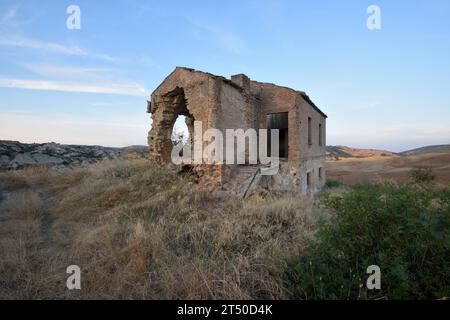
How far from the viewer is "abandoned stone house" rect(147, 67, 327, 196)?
8469 mm

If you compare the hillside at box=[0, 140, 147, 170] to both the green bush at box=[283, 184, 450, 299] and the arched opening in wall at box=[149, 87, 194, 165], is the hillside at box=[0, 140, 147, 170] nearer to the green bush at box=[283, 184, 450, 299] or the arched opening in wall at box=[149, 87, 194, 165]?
the arched opening in wall at box=[149, 87, 194, 165]

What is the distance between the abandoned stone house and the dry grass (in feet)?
6.74

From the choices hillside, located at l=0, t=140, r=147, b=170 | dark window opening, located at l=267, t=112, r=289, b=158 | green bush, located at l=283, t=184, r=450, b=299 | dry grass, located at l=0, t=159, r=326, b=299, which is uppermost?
dark window opening, located at l=267, t=112, r=289, b=158

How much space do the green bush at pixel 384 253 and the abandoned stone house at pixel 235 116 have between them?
17.8 feet

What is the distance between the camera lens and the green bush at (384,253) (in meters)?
2.41

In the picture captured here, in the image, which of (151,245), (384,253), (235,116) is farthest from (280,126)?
(384,253)

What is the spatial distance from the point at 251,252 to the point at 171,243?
4.80ft

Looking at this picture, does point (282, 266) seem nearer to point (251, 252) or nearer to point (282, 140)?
point (251, 252)

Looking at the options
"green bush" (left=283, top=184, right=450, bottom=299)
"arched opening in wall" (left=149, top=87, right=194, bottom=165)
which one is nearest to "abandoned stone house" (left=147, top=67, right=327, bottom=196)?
"arched opening in wall" (left=149, top=87, right=194, bottom=165)

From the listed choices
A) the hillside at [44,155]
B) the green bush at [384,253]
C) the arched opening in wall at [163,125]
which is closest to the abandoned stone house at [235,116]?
the arched opening in wall at [163,125]

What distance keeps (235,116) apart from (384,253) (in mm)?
7879

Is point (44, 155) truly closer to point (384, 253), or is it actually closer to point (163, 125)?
point (163, 125)

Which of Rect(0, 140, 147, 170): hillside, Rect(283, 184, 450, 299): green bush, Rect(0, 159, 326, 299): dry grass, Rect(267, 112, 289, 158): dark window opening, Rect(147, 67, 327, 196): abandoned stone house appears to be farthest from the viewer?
Rect(267, 112, 289, 158): dark window opening

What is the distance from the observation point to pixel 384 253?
8.30 ft
